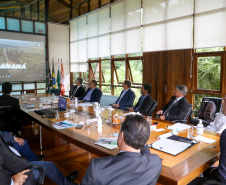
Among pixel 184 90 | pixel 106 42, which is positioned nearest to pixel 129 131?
pixel 184 90

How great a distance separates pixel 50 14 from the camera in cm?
906

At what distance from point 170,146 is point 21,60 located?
7.88 m

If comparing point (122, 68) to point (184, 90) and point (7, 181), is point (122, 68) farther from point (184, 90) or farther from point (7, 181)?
point (7, 181)

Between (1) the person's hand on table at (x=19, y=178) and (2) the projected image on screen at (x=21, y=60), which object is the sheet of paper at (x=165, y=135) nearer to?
(1) the person's hand on table at (x=19, y=178)

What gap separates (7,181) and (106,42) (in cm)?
644

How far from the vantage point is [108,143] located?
2.08m

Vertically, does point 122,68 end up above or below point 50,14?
below

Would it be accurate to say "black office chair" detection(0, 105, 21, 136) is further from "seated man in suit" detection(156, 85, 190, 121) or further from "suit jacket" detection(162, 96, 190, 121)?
"suit jacket" detection(162, 96, 190, 121)

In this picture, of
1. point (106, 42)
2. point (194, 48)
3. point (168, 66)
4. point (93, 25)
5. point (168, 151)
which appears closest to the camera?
point (168, 151)

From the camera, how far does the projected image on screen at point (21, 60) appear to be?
787 cm

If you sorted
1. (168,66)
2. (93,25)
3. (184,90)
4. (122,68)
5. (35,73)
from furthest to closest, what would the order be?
(35,73)
(93,25)
(122,68)
(168,66)
(184,90)

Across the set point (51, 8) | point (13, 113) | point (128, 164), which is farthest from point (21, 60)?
point (128, 164)

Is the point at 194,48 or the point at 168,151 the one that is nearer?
the point at 168,151

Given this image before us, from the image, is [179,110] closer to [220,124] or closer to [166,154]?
[220,124]
